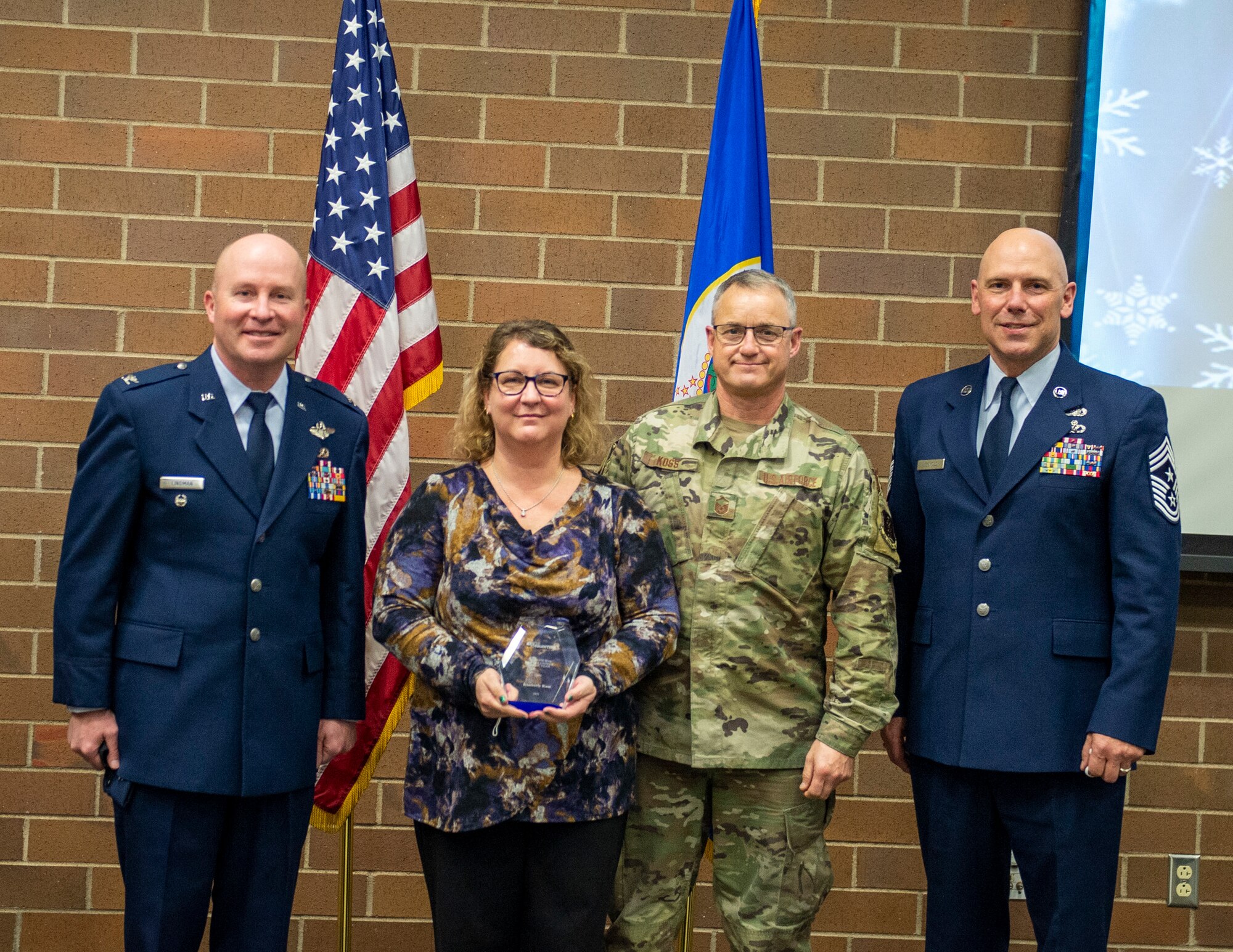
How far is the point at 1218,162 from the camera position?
309 centimetres

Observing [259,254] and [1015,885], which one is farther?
[1015,885]

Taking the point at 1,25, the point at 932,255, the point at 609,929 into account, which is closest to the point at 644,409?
the point at 932,255

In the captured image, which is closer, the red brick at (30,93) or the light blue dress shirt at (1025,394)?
the light blue dress shirt at (1025,394)

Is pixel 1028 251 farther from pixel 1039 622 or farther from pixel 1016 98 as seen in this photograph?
pixel 1016 98

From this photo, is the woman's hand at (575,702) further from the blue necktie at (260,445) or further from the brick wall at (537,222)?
the brick wall at (537,222)

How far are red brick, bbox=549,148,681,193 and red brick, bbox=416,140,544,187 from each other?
0.19ft

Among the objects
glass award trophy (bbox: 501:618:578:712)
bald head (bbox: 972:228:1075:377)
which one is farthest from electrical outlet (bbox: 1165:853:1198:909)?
glass award trophy (bbox: 501:618:578:712)

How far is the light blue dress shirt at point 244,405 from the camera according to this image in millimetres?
2121

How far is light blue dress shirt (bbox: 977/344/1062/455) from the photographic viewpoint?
7.41 ft

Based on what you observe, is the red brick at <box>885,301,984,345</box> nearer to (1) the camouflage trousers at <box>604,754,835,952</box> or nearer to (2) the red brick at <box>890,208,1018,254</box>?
(2) the red brick at <box>890,208,1018,254</box>

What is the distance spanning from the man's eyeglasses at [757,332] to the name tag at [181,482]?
0.95m

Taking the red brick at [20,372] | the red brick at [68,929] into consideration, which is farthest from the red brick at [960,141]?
the red brick at [68,929]

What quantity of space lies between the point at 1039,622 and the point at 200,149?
2.35m

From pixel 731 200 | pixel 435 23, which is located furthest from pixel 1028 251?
pixel 435 23
